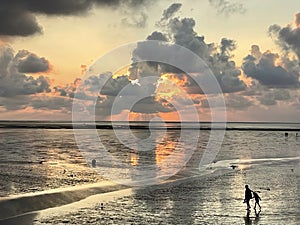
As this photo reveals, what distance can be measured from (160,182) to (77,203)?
11.9 metres

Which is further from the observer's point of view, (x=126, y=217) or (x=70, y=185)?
(x=70, y=185)

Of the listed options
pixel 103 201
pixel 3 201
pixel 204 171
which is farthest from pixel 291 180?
pixel 3 201

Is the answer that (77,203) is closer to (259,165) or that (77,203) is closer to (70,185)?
(70,185)

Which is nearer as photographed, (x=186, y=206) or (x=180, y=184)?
(x=186, y=206)

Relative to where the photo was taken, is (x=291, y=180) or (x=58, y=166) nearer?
(x=291, y=180)

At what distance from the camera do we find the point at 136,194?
32.3 metres

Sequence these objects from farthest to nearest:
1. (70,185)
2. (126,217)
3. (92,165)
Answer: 1. (92,165)
2. (70,185)
3. (126,217)

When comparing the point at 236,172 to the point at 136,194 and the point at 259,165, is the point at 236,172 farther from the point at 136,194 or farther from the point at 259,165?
the point at 136,194

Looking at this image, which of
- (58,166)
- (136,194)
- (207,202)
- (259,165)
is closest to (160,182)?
(136,194)

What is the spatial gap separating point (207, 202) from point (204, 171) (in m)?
18.9

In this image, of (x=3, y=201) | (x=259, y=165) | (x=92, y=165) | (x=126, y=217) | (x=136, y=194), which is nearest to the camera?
(x=126, y=217)

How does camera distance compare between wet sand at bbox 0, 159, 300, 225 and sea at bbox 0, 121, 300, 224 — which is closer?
wet sand at bbox 0, 159, 300, 225

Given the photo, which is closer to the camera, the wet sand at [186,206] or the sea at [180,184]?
the wet sand at [186,206]

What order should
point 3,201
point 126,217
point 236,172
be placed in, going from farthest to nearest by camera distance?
point 236,172 → point 3,201 → point 126,217
